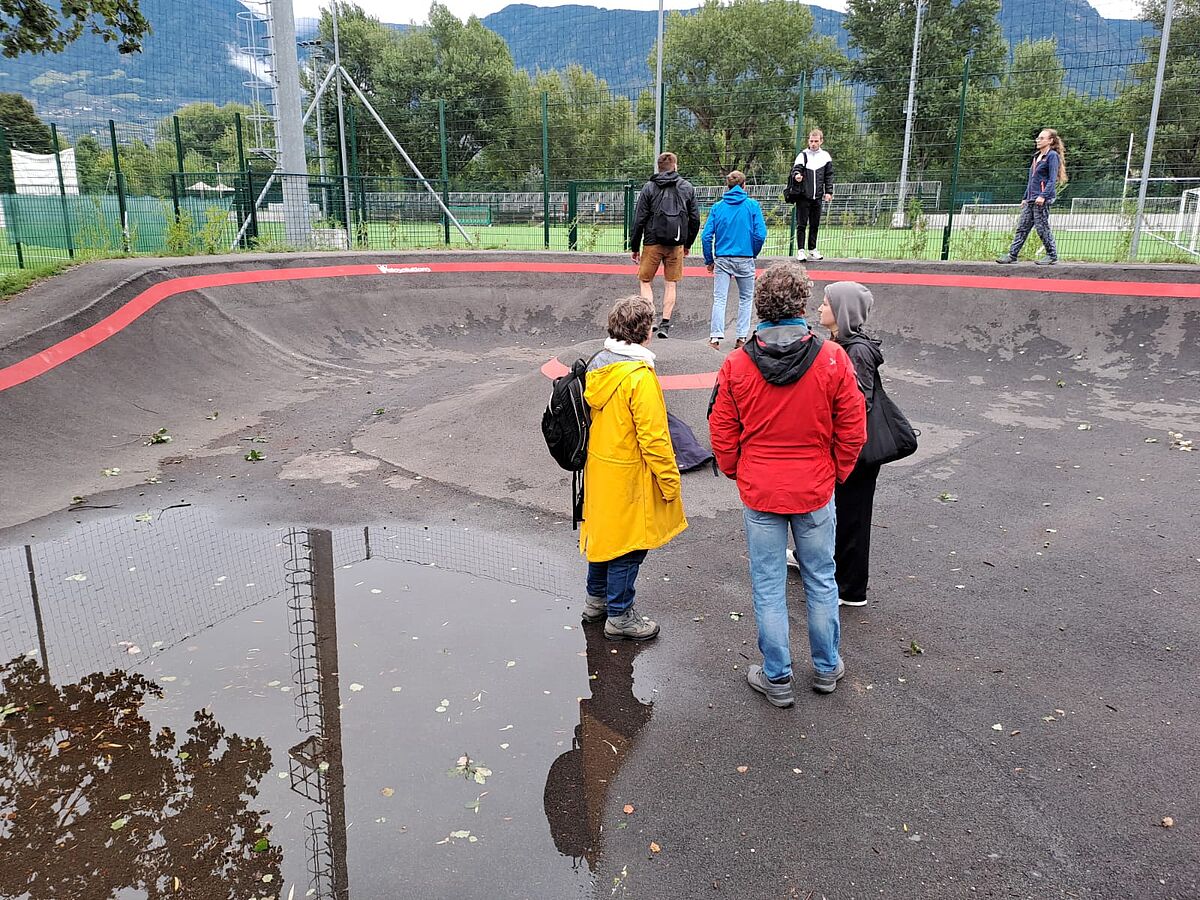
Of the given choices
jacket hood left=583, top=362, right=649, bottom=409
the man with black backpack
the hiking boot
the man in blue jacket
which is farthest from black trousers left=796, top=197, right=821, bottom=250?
the hiking boot

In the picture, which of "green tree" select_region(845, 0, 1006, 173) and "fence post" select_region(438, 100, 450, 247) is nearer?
"fence post" select_region(438, 100, 450, 247)

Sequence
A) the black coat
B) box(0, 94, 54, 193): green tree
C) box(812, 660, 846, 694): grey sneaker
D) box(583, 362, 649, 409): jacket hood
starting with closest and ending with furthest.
A: box(812, 660, 846, 694): grey sneaker < box(583, 362, 649, 409): jacket hood < the black coat < box(0, 94, 54, 193): green tree

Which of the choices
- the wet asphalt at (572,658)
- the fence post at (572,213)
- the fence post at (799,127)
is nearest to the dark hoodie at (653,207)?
the wet asphalt at (572,658)

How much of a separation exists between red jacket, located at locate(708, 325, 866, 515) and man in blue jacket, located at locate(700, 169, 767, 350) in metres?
5.29

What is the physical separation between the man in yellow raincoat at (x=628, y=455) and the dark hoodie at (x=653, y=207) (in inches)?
224

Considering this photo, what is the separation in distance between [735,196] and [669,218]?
2.76 ft

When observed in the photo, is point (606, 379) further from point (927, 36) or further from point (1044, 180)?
point (927, 36)

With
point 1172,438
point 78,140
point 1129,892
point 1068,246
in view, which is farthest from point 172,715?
point 78,140

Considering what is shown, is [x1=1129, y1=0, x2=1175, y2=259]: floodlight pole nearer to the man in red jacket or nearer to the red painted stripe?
the red painted stripe

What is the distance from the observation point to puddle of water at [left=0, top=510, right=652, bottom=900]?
Answer: 9.23 feet

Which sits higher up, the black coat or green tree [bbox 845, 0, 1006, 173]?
green tree [bbox 845, 0, 1006, 173]

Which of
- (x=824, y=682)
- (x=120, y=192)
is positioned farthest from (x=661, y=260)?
(x=120, y=192)

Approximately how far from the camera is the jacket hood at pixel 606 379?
394 cm

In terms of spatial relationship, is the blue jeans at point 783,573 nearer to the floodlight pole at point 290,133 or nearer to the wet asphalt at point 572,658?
the wet asphalt at point 572,658
